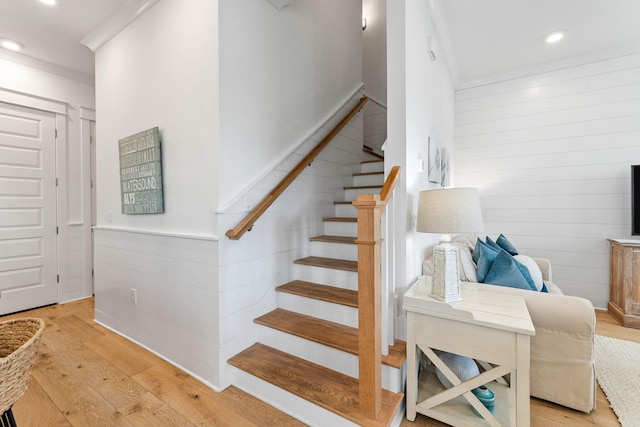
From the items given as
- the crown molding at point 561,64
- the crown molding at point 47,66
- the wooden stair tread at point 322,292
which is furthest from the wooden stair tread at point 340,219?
the crown molding at point 47,66

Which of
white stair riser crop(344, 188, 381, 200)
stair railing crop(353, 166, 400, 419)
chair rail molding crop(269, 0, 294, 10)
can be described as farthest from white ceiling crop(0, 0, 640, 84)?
stair railing crop(353, 166, 400, 419)

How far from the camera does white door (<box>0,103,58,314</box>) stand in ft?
10.2

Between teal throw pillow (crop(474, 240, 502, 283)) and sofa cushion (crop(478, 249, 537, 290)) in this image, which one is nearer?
sofa cushion (crop(478, 249, 537, 290))

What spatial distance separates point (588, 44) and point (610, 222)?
196 centimetres

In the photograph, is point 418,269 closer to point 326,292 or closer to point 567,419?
point 326,292

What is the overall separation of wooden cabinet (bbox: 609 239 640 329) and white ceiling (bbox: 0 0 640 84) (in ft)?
6.99

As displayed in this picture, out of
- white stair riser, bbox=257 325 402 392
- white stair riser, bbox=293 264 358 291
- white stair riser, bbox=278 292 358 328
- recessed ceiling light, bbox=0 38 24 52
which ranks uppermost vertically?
recessed ceiling light, bbox=0 38 24 52

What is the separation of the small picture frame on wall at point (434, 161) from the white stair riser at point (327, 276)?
1096mm

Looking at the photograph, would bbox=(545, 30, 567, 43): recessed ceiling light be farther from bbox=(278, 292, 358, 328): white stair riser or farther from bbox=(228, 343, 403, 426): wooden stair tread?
bbox=(228, 343, 403, 426): wooden stair tread

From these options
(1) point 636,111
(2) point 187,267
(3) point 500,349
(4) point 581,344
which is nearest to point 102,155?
(2) point 187,267

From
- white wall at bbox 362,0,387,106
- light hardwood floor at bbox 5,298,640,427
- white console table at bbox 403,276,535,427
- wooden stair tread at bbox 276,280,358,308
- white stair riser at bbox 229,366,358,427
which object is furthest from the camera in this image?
white wall at bbox 362,0,387,106

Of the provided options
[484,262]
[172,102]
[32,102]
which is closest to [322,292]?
[484,262]

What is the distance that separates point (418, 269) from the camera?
216 centimetres

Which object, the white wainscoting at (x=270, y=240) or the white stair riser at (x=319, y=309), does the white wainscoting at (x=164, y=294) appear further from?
the white stair riser at (x=319, y=309)
